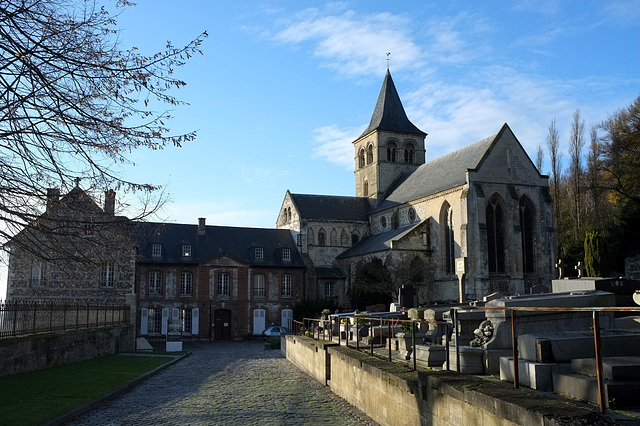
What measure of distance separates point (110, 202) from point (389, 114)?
49.4 meters

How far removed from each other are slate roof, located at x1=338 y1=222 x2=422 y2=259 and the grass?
2525 cm

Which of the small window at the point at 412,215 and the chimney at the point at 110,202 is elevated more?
the small window at the point at 412,215

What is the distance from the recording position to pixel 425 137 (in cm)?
5803

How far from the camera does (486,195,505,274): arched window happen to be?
131 ft

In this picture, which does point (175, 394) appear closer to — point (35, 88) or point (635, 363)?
point (35, 88)

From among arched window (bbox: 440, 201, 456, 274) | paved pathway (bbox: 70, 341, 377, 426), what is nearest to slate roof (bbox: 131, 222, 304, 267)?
arched window (bbox: 440, 201, 456, 274)

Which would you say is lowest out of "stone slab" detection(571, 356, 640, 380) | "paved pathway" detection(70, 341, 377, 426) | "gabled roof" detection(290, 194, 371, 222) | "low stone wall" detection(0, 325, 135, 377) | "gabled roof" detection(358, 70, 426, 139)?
"paved pathway" detection(70, 341, 377, 426)

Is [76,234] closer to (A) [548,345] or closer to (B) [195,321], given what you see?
(A) [548,345]

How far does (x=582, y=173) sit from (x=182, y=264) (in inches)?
1368

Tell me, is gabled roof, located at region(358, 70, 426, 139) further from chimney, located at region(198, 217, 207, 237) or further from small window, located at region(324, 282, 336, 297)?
chimney, located at region(198, 217, 207, 237)

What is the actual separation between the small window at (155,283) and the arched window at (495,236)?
2392 cm

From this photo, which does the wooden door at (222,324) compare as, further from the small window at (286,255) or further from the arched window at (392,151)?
the arched window at (392,151)

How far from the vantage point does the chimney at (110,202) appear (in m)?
Result: 10.3

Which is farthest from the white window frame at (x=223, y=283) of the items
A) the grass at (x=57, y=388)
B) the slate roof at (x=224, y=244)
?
the grass at (x=57, y=388)
